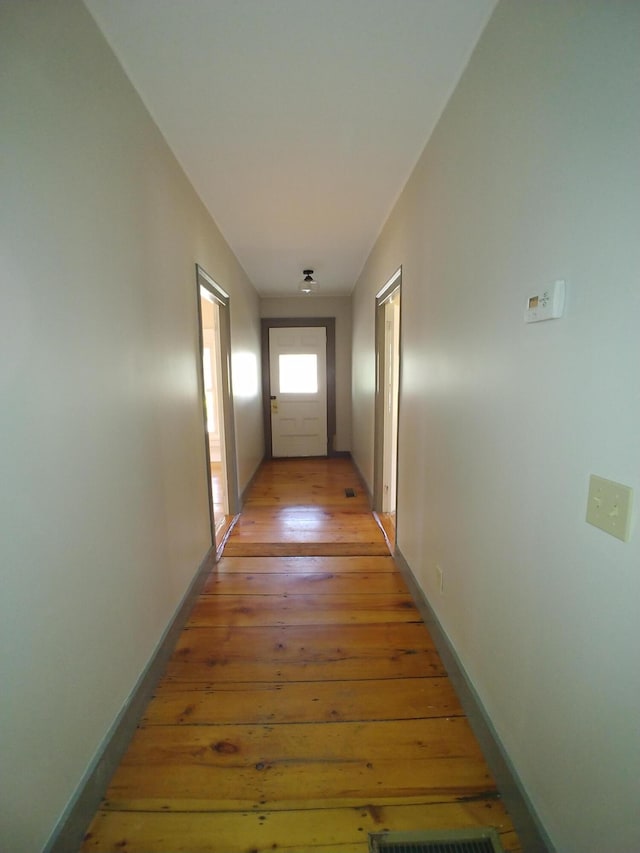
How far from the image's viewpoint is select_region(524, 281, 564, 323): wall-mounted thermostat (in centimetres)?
82

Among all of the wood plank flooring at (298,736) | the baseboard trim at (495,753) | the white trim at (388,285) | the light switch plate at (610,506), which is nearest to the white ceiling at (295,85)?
the white trim at (388,285)

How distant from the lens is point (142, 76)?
1319mm

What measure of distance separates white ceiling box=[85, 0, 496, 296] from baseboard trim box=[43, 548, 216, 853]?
2.37 meters

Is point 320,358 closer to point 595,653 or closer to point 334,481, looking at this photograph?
point 334,481

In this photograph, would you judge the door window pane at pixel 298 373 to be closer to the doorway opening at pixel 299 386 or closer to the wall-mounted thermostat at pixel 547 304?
the doorway opening at pixel 299 386

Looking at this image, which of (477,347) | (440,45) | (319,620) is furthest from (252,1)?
(319,620)

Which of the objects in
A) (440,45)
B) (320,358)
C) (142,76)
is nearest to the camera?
(440,45)

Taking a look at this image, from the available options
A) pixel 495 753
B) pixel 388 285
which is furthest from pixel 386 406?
pixel 495 753

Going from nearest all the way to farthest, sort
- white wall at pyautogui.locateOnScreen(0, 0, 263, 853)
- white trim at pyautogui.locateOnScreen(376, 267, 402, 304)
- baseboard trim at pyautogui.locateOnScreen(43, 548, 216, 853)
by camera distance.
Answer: white wall at pyautogui.locateOnScreen(0, 0, 263, 853) < baseboard trim at pyautogui.locateOnScreen(43, 548, 216, 853) < white trim at pyautogui.locateOnScreen(376, 267, 402, 304)

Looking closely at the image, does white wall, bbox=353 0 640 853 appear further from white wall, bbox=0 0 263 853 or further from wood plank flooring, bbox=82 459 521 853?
white wall, bbox=0 0 263 853

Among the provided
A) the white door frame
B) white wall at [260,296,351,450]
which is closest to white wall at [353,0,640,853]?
the white door frame

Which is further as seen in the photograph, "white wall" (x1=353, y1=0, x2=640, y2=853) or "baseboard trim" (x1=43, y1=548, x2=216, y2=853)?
"baseboard trim" (x1=43, y1=548, x2=216, y2=853)

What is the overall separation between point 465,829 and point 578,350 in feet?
4.62

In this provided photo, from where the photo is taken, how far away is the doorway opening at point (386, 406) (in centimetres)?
305
